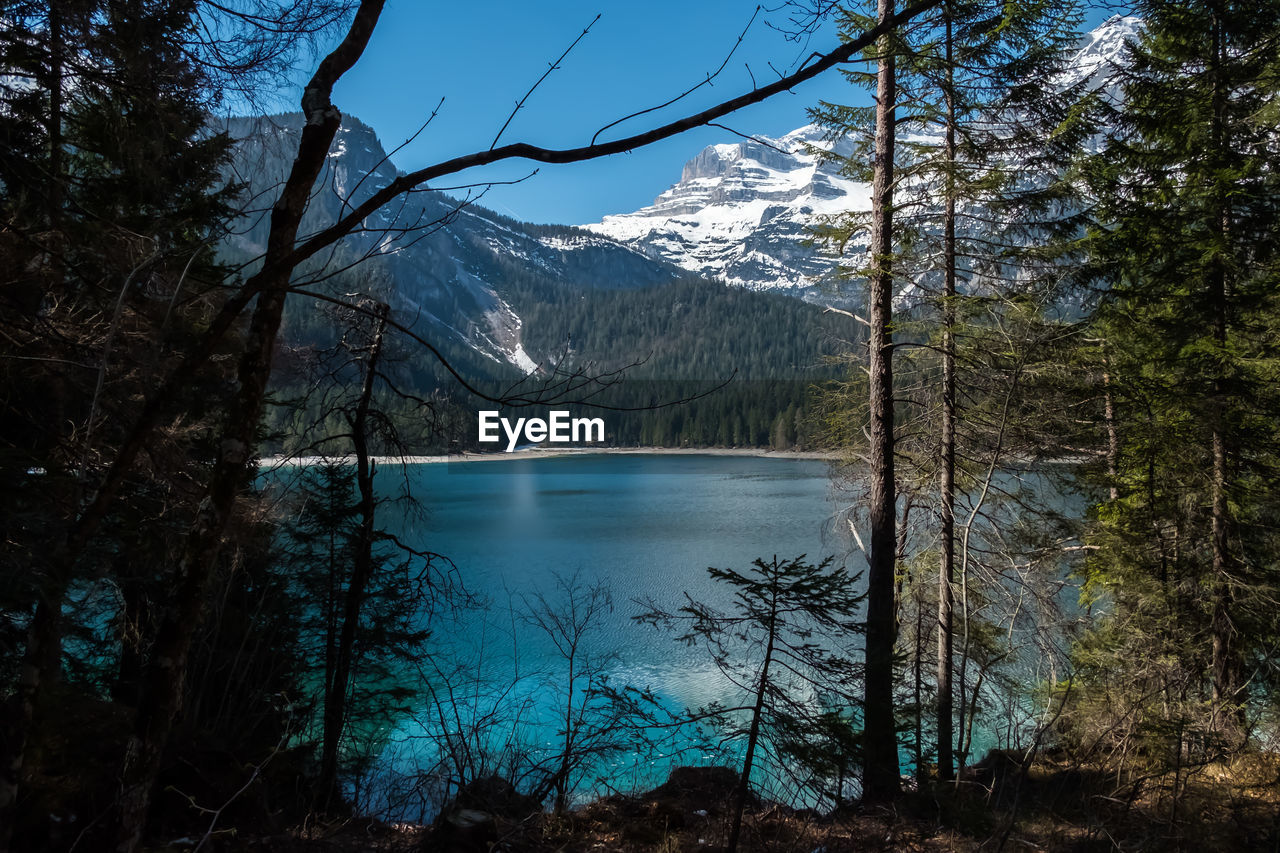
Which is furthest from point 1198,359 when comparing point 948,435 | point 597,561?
point 597,561

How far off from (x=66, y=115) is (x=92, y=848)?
4164 mm

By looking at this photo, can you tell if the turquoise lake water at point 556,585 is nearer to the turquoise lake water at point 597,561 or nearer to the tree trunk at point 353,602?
the turquoise lake water at point 597,561

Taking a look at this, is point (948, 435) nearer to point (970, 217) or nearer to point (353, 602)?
point (970, 217)

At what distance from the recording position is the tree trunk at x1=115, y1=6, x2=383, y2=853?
1593 millimetres

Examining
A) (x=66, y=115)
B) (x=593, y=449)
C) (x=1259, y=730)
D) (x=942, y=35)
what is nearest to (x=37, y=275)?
(x=66, y=115)

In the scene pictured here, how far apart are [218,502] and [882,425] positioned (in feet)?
19.2

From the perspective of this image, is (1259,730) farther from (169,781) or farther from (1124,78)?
(169,781)

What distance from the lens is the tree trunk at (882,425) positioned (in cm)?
587

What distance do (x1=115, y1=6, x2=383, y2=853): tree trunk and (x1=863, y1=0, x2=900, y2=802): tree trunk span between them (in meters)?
5.11

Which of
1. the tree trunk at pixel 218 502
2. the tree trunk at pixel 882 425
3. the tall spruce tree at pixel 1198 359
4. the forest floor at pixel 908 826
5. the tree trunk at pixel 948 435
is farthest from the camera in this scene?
the tree trunk at pixel 948 435

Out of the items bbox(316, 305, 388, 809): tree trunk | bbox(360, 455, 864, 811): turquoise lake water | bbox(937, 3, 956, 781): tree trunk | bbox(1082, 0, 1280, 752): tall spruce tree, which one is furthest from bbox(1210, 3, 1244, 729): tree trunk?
bbox(316, 305, 388, 809): tree trunk

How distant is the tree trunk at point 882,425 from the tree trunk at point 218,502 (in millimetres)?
5108

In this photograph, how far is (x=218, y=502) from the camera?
1688 millimetres

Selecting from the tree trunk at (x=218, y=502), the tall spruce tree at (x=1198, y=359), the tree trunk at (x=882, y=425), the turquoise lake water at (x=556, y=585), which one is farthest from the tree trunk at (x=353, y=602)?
the tall spruce tree at (x=1198, y=359)
